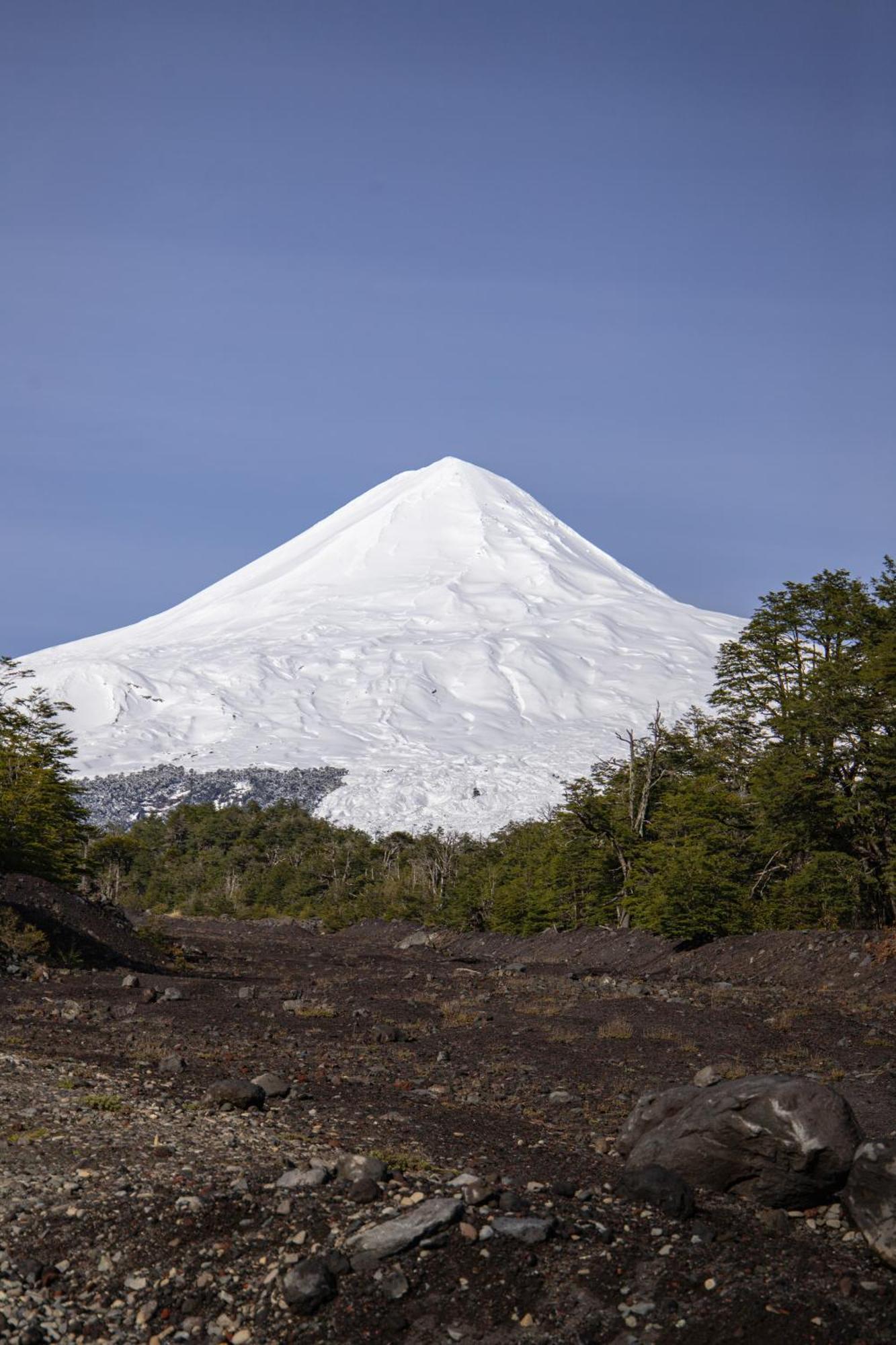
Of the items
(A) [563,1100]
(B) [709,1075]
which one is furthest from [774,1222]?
(B) [709,1075]

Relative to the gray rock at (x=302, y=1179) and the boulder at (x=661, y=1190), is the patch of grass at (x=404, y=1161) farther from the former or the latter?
the boulder at (x=661, y=1190)

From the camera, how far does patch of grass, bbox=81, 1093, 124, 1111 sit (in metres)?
9.30

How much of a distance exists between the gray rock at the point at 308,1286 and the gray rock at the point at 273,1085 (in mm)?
4003

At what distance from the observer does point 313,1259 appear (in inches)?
245

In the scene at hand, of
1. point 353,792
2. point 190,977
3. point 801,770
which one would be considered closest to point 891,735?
point 801,770

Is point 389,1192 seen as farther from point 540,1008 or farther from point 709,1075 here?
point 540,1008

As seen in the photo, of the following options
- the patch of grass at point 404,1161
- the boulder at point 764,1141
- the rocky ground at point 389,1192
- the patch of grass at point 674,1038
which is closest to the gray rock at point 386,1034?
the rocky ground at point 389,1192

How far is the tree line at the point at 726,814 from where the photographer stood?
2594 centimetres

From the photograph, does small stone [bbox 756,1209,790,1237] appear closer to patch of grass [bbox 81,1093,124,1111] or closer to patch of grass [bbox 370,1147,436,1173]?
patch of grass [bbox 370,1147,436,1173]

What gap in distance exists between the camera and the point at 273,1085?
33.7 feet

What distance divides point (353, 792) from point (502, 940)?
109259mm

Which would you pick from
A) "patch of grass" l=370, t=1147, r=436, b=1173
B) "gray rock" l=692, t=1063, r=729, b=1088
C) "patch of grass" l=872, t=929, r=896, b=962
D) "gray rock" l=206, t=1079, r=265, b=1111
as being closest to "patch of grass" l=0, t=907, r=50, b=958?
"gray rock" l=206, t=1079, r=265, b=1111

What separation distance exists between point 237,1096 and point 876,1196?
5172 mm

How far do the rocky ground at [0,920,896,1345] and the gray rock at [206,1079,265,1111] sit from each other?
12 centimetres
